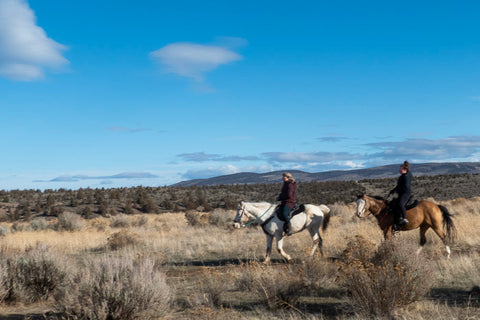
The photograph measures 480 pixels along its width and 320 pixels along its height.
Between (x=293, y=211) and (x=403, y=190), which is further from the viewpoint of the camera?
(x=293, y=211)

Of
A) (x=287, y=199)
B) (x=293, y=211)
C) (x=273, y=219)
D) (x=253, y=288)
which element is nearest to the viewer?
(x=253, y=288)

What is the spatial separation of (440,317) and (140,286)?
443cm

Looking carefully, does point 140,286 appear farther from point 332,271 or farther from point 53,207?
point 53,207

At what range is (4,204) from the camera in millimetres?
44031

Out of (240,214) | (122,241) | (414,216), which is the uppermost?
(240,214)

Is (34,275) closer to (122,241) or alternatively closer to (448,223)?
(122,241)

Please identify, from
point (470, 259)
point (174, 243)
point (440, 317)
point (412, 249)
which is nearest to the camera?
point (440, 317)

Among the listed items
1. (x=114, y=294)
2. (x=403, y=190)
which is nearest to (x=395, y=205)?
(x=403, y=190)

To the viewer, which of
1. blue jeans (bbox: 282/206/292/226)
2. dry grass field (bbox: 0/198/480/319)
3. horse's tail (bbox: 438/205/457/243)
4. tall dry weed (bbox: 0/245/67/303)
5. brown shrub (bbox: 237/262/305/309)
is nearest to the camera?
dry grass field (bbox: 0/198/480/319)

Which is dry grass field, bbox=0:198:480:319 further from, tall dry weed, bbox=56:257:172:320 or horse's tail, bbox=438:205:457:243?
horse's tail, bbox=438:205:457:243

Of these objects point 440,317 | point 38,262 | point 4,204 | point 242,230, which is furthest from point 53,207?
point 440,317

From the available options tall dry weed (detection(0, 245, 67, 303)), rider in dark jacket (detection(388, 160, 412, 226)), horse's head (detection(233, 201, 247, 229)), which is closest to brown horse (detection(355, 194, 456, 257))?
rider in dark jacket (detection(388, 160, 412, 226))

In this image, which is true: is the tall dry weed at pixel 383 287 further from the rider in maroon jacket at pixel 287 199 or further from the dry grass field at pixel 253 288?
the rider in maroon jacket at pixel 287 199

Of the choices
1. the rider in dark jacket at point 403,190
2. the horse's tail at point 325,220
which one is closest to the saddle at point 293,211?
the horse's tail at point 325,220
